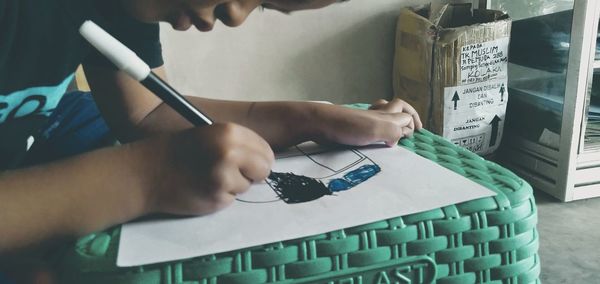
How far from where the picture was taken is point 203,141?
1.25 feet

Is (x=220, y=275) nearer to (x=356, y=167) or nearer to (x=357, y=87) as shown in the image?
(x=356, y=167)

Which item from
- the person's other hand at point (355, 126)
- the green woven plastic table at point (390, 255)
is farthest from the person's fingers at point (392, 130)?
the green woven plastic table at point (390, 255)

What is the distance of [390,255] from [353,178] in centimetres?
10

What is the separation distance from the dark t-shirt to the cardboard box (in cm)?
96

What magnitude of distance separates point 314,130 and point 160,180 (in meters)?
0.20

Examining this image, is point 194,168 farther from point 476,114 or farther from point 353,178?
point 476,114

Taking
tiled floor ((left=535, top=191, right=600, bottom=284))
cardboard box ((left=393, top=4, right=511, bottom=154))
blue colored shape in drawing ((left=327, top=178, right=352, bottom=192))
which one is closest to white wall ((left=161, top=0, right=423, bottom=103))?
cardboard box ((left=393, top=4, right=511, bottom=154))

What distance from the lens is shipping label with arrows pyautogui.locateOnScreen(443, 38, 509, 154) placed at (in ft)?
4.57

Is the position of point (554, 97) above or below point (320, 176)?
below

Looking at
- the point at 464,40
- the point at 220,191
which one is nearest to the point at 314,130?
the point at 220,191

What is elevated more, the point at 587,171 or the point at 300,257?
the point at 300,257

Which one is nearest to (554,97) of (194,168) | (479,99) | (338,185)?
(479,99)

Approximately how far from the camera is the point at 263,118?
22.3 inches

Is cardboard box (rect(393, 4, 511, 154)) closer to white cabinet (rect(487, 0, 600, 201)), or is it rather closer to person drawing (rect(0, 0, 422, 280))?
white cabinet (rect(487, 0, 600, 201))
